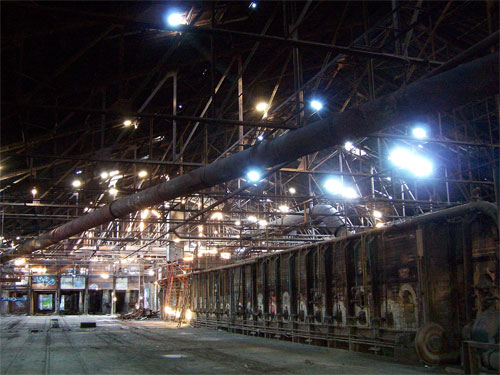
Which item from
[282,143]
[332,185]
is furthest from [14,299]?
[282,143]

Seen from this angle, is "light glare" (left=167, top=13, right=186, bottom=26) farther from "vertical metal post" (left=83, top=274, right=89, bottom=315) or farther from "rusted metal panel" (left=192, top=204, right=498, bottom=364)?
"vertical metal post" (left=83, top=274, right=89, bottom=315)

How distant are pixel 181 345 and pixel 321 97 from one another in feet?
30.9

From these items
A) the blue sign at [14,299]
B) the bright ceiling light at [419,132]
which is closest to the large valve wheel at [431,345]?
the bright ceiling light at [419,132]

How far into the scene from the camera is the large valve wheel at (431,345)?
9.22 meters

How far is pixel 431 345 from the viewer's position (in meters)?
9.26

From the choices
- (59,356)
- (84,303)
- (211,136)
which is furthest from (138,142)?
(84,303)

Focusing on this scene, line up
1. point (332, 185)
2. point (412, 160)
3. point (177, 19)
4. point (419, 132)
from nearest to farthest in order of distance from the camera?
point (177, 19), point (419, 132), point (412, 160), point (332, 185)

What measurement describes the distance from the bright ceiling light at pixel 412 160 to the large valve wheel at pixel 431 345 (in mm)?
10851

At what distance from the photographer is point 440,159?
19859 millimetres

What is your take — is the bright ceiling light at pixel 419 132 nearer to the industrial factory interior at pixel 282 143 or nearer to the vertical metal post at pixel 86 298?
the industrial factory interior at pixel 282 143

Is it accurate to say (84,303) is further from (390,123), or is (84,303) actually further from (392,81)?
(390,123)

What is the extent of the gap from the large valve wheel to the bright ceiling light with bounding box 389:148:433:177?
10.9 metres

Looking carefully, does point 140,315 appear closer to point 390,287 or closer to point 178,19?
point 390,287

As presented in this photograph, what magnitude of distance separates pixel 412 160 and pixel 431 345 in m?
11.6
